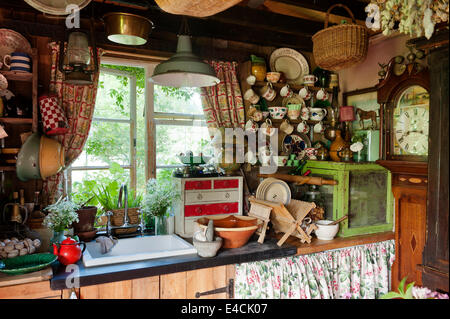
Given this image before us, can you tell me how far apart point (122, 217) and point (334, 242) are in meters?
1.63

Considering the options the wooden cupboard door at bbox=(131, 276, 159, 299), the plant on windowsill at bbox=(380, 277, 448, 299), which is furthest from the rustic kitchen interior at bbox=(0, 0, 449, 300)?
the plant on windowsill at bbox=(380, 277, 448, 299)

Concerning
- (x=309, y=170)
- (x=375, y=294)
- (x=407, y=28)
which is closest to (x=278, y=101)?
(x=309, y=170)

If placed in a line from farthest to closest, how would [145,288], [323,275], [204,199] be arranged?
1. [204,199]
2. [323,275]
3. [145,288]

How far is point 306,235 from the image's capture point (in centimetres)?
254

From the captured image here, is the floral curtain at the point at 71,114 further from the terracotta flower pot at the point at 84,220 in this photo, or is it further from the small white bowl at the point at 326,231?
the small white bowl at the point at 326,231

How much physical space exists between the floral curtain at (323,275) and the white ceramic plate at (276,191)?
1.74 feet

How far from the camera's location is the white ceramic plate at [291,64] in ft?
10.7

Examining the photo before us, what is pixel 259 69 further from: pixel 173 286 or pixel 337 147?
pixel 173 286

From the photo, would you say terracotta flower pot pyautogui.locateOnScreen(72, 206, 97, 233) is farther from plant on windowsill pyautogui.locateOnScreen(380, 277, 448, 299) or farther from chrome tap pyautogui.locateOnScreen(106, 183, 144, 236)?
plant on windowsill pyautogui.locateOnScreen(380, 277, 448, 299)

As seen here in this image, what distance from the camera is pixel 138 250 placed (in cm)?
260

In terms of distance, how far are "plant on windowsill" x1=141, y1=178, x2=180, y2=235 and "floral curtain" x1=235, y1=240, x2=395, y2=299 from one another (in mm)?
735

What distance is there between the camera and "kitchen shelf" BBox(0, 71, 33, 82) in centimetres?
231

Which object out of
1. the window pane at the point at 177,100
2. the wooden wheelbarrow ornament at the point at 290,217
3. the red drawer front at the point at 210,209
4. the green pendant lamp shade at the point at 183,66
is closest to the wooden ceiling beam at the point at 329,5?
the green pendant lamp shade at the point at 183,66

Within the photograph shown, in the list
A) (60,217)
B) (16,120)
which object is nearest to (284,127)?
(60,217)
